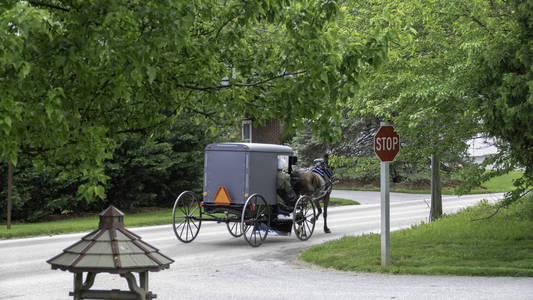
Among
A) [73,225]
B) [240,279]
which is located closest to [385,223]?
[240,279]

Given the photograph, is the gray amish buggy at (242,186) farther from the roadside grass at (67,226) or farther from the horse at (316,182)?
the roadside grass at (67,226)

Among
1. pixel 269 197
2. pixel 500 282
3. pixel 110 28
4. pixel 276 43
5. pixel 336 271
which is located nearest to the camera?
pixel 110 28

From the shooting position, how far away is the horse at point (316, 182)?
18656 millimetres

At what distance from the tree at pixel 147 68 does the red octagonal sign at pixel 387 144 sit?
4.26 m

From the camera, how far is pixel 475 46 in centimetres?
1135

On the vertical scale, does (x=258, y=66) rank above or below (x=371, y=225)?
above

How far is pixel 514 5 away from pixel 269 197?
794 cm

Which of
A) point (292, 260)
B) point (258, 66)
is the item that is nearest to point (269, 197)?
point (292, 260)

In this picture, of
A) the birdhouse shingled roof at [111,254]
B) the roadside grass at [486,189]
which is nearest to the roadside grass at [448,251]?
the birdhouse shingled roof at [111,254]

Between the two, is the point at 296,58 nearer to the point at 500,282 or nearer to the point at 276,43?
the point at 276,43

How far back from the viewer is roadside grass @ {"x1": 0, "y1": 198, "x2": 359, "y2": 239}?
1844cm

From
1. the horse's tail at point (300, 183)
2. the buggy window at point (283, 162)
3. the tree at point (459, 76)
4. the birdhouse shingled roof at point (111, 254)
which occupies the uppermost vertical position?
the tree at point (459, 76)

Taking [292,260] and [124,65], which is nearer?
[124,65]

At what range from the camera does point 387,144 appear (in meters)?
12.4
